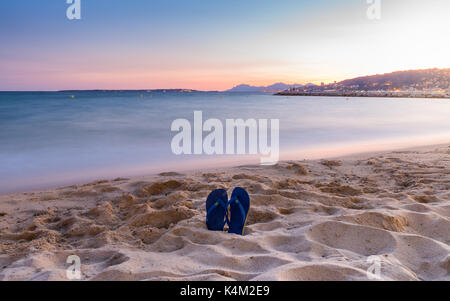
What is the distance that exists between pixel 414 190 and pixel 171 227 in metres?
3.22

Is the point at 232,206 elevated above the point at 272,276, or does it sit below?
above

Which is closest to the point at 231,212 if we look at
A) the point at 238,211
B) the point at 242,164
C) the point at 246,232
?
the point at 238,211

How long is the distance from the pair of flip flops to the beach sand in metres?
0.11

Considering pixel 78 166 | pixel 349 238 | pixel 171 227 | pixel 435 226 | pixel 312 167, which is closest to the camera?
pixel 349 238

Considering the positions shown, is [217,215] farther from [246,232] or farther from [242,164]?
[242,164]

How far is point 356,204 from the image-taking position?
351 cm

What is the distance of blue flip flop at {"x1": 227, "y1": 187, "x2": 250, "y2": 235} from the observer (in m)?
2.80

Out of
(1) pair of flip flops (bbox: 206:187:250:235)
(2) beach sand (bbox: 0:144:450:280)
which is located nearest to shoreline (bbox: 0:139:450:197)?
(2) beach sand (bbox: 0:144:450:280)

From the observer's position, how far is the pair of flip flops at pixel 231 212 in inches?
111

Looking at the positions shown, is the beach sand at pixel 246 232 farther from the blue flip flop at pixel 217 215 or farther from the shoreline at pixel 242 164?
the shoreline at pixel 242 164

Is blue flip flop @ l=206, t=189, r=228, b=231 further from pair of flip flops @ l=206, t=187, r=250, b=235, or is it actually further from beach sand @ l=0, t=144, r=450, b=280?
beach sand @ l=0, t=144, r=450, b=280
